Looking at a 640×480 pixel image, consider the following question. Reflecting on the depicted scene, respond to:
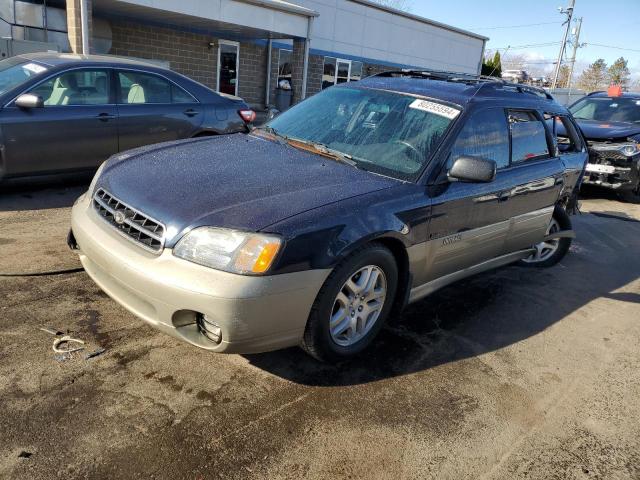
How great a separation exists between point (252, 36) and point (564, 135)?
42.7ft

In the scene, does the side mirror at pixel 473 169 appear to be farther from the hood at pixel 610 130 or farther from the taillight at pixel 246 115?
the hood at pixel 610 130

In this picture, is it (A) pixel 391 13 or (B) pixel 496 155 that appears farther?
(A) pixel 391 13

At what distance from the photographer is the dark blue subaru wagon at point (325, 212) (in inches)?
102

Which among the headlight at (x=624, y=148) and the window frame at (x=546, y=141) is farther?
the headlight at (x=624, y=148)

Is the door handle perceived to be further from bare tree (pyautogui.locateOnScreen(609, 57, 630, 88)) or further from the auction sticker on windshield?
bare tree (pyautogui.locateOnScreen(609, 57, 630, 88))

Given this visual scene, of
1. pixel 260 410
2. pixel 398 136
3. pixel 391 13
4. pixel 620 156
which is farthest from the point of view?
pixel 391 13

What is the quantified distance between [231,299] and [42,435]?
3.37ft

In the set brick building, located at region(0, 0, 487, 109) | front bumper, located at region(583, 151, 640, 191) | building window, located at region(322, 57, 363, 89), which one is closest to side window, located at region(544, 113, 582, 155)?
front bumper, located at region(583, 151, 640, 191)

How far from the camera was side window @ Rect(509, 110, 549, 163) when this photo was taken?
427 centimetres

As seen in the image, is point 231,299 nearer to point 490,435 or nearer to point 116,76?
point 490,435

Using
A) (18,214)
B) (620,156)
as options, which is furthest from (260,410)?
(620,156)

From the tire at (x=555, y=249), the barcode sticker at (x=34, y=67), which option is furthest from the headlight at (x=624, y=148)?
the barcode sticker at (x=34, y=67)

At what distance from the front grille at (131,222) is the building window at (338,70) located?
17691 mm

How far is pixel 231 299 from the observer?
2.49 meters
